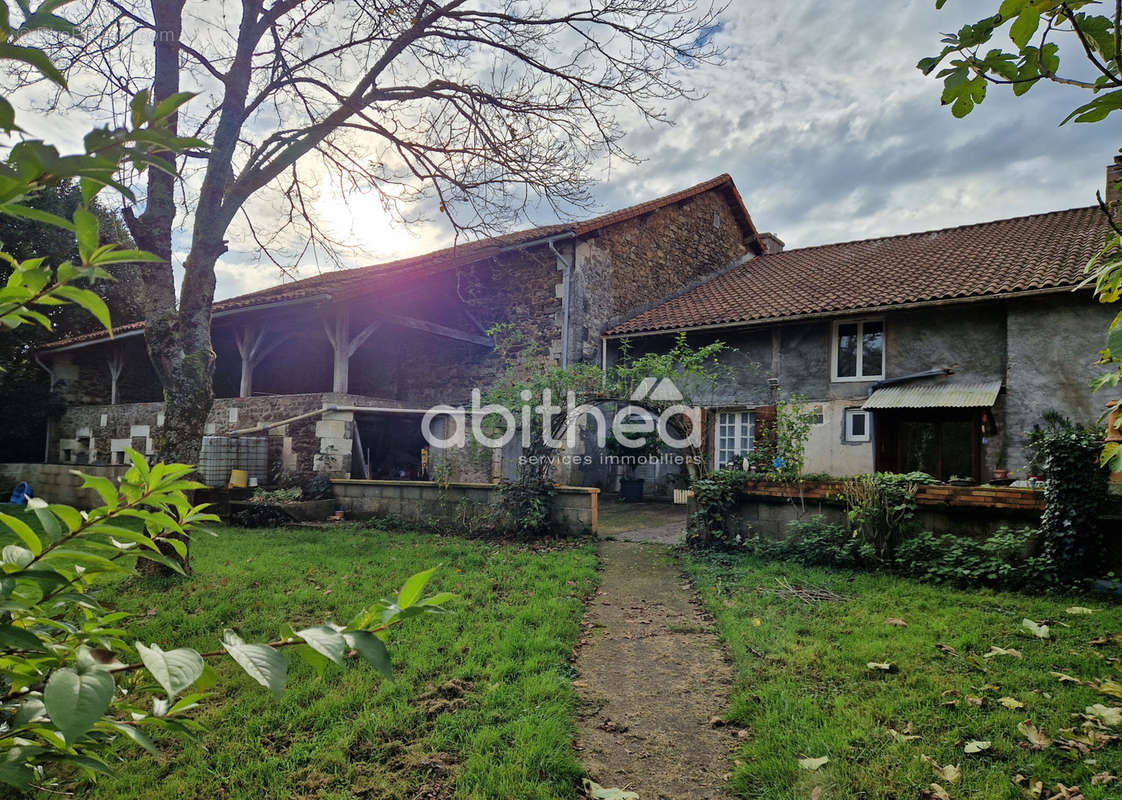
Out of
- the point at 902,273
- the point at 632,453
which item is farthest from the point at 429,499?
the point at 902,273

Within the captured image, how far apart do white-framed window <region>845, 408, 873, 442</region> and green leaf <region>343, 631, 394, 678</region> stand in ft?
38.9

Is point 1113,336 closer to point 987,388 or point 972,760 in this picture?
point 972,760

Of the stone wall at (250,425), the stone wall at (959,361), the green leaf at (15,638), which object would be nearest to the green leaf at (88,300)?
the green leaf at (15,638)

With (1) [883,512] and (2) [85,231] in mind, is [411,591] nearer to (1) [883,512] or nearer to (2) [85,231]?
(2) [85,231]

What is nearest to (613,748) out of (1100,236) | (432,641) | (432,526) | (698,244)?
(432,641)

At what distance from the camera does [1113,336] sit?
49.0 inches

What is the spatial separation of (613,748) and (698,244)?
578 inches

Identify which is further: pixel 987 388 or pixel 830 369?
pixel 830 369

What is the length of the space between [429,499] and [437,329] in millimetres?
4594

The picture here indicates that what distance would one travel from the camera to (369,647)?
832mm

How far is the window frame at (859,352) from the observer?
36.7 ft

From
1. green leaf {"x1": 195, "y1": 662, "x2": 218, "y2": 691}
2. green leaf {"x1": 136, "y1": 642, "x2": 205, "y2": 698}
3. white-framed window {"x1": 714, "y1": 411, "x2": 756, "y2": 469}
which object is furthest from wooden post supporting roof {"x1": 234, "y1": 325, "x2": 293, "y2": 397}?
green leaf {"x1": 136, "y1": 642, "x2": 205, "y2": 698}

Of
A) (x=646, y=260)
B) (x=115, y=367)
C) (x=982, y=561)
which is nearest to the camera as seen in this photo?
(x=982, y=561)

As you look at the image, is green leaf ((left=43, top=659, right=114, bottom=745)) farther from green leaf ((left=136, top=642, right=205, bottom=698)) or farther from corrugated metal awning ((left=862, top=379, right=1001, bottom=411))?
corrugated metal awning ((left=862, top=379, right=1001, bottom=411))
